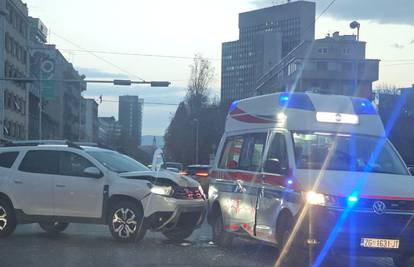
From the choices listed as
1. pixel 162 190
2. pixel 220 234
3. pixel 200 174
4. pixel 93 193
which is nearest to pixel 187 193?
pixel 162 190

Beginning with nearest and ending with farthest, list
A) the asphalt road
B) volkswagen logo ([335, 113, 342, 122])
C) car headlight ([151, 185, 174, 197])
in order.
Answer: the asphalt road → volkswagen logo ([335, 113, 342, 122]) → car headlight ([151, 185, 174, 197])

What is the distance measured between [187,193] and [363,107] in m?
3.73

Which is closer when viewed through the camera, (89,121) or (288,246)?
(288,246)

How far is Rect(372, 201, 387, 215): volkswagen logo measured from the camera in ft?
26.7

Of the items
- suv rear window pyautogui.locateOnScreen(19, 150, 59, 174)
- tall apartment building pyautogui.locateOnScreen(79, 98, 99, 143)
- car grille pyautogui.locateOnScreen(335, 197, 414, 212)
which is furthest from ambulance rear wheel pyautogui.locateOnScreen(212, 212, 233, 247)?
tall apartment building pyautogui.locateOnScreen(79, 98, 99, 143)

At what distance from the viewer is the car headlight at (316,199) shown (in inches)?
322

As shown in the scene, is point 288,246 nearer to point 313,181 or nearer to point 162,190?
point 313,181

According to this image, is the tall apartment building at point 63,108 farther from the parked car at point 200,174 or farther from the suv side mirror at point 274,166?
the suv side mirror at point 274,166

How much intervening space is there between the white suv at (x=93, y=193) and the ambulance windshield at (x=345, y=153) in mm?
3124

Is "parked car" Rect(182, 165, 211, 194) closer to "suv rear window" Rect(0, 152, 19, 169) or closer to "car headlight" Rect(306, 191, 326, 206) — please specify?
"suv rear window" Rect(0, 152, 19, 169)

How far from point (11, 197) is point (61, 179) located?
3.65 feet

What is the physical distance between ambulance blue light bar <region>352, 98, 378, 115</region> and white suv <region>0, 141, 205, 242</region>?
3619 millimetres

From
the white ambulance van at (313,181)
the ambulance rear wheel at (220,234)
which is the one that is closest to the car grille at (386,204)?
the white ambulance van at (313,181)

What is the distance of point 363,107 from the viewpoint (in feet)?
33.2
